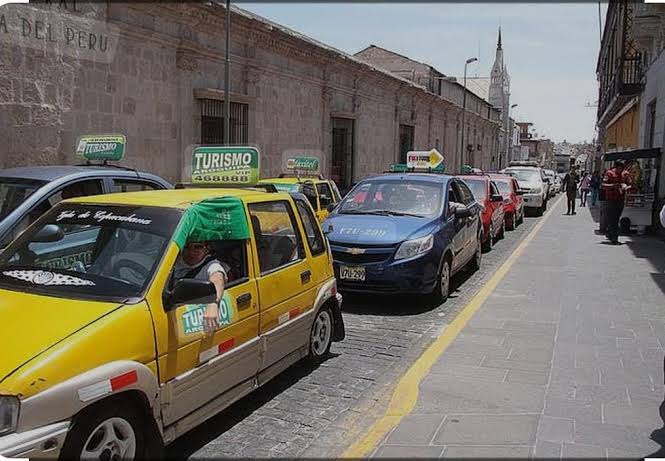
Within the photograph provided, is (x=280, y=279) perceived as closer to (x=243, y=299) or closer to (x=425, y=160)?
(x=243, y=299)

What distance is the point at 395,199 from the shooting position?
9.30 m

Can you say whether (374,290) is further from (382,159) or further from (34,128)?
(382,159)

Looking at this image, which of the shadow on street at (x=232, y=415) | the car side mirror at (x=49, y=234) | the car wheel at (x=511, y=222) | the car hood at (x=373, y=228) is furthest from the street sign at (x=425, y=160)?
the car side mirror at (x=49, y=234)

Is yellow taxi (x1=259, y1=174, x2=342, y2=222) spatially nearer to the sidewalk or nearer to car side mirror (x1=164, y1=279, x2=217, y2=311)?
the sidewalk

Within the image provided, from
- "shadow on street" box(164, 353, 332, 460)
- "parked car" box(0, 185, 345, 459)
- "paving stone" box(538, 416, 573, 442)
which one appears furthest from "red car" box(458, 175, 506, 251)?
"paving stone" box(538, 416, 573, 442)

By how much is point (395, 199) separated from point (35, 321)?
650cm

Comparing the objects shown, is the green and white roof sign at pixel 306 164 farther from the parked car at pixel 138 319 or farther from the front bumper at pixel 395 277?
the parked car at pixel 138 319

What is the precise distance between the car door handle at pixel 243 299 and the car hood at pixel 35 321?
100 centimetres

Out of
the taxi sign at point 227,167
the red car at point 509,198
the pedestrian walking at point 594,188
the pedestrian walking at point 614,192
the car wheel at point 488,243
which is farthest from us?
the pedestrian walking at point 594,188

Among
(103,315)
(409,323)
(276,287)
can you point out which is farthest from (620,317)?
(103,315)

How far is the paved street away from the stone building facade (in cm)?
738

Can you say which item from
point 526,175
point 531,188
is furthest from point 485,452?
point 526,175

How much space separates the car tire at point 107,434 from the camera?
3074 millimetres

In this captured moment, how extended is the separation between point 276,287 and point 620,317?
16.2 ft
